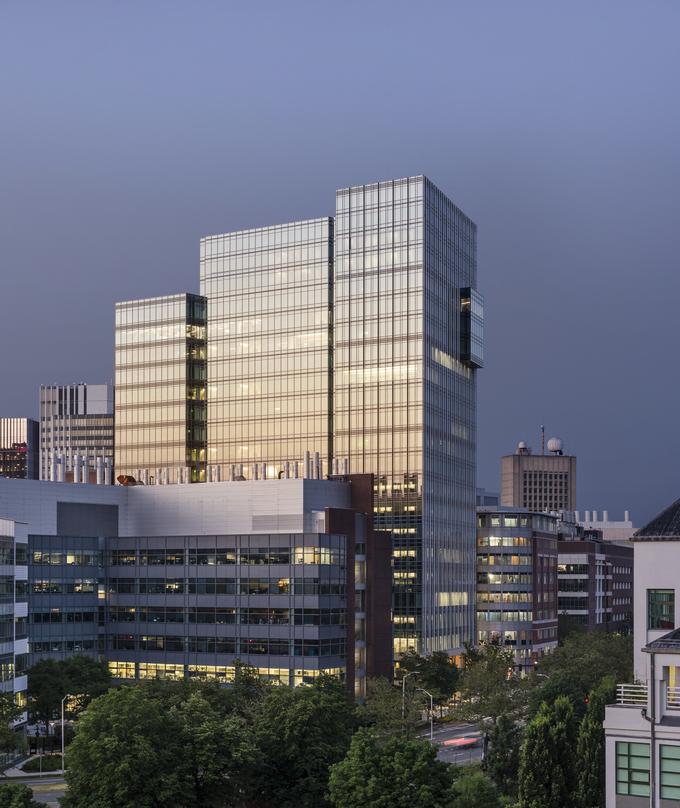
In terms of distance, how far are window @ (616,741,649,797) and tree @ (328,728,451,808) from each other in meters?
10.8

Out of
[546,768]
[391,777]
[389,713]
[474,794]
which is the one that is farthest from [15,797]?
[389,713]

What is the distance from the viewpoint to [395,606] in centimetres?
19750

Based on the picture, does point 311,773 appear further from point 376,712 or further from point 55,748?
point 55,748

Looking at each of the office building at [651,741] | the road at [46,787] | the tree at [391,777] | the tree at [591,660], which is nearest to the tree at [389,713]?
the tree at [591,660]

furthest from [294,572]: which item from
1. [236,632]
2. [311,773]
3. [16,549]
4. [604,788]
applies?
[604,788]

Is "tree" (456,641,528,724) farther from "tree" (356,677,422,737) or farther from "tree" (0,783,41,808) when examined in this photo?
"tree" (0,783,41,808)

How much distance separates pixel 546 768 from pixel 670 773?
11209 millimetres

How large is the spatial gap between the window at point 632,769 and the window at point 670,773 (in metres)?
1.06

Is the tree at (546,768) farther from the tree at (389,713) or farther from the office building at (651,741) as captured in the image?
the tree at (389,713)

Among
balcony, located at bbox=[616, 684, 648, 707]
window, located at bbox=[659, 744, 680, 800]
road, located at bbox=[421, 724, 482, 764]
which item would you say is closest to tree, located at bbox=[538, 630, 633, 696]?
road, located at bbox=[421, 724, 482, 764]

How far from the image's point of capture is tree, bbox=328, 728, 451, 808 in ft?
235

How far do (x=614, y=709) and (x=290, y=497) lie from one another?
104 metres

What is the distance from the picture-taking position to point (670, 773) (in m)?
65.9

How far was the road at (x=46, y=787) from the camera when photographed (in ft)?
327
